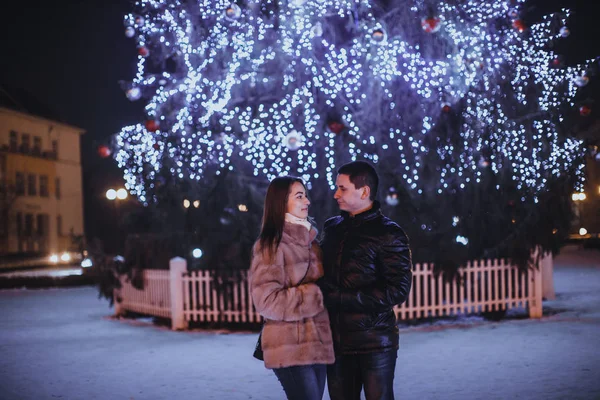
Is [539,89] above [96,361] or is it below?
above

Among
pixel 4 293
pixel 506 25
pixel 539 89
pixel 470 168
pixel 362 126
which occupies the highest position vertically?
pixel 506 25

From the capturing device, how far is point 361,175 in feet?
12.2

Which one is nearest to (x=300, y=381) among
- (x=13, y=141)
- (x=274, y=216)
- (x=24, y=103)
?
(x=274, y=216)

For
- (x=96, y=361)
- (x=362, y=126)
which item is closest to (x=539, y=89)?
(x=362, y=126)

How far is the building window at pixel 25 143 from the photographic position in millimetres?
52275

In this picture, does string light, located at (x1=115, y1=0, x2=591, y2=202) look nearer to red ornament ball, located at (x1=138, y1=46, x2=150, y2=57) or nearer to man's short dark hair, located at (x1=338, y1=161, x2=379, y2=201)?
red ornament ball, located at (x1=138, y1=46, x2=150, y2=57)

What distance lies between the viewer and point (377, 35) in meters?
10.2

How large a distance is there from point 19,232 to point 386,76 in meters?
44.7

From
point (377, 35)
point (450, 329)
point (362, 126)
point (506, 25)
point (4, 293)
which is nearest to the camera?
point (377, 35)

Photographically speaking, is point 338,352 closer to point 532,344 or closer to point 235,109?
point 532,344

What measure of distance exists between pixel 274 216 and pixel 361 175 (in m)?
0.56

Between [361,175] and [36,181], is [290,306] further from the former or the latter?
[36,181]

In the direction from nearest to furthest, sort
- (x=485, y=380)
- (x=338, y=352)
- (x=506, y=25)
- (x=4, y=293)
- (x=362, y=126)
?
(x=338, y=352) → (x=485, y=380) → (x=362, y=126) → (x=506, y=25) → (x=4, y=293)

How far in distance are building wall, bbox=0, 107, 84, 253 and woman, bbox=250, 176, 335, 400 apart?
4628cm
